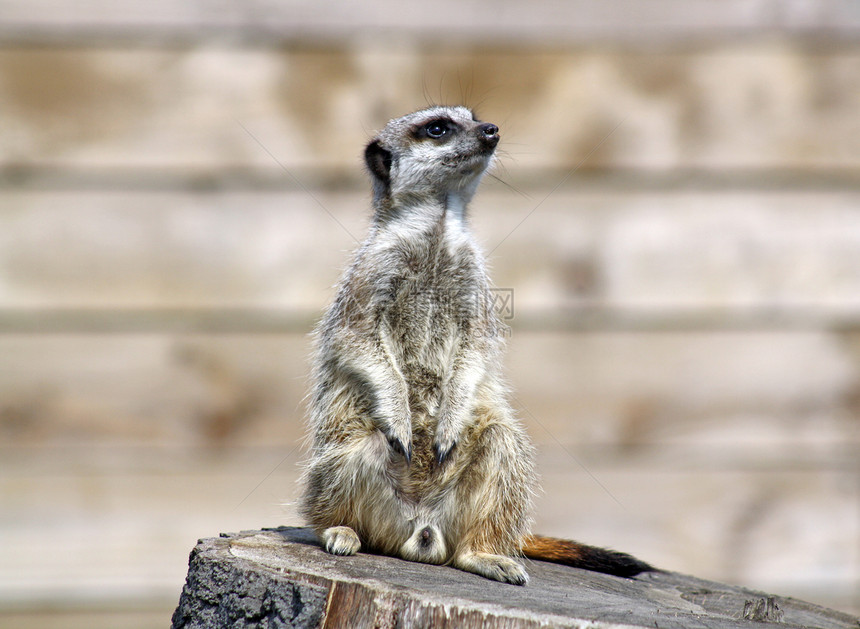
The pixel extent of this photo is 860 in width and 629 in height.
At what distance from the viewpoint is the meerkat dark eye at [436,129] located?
243 centimetres

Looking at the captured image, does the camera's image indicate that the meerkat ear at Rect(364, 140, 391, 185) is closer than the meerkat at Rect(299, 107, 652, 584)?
No

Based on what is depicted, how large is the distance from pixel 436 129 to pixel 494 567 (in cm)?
125

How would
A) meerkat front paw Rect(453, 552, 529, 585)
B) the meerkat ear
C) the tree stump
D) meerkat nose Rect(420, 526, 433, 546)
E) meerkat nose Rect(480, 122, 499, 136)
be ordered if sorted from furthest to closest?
the meerkat ear → meerkat nose Rect(480, 122, 499, 136) → meerkat nose Rect(420, 526, 433, 546) → meerkat front paw Rect(453, 552, 529, 585) → the tree stump

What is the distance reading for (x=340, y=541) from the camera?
1908mm

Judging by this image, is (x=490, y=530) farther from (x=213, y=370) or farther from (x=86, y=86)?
(x=86, y=86)

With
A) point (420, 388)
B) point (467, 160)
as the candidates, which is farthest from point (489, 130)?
point (420, 388)

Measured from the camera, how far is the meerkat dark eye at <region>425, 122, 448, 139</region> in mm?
2434

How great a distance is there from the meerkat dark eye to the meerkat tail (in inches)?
45.7

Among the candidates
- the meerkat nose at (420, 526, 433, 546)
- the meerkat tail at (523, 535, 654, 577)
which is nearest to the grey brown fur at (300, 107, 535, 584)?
the meerkat nose at (420, 526, 433, 546)

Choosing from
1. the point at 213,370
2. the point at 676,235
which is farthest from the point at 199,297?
the point at 676,235

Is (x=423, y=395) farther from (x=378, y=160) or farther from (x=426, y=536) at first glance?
(x=378, y=160)

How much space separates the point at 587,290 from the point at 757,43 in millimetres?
1135

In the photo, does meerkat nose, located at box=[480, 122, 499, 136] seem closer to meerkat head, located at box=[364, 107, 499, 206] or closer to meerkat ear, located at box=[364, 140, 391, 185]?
meerkat head, located at box=[364, 107, 499, 206]

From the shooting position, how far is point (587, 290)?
3.15 metres
